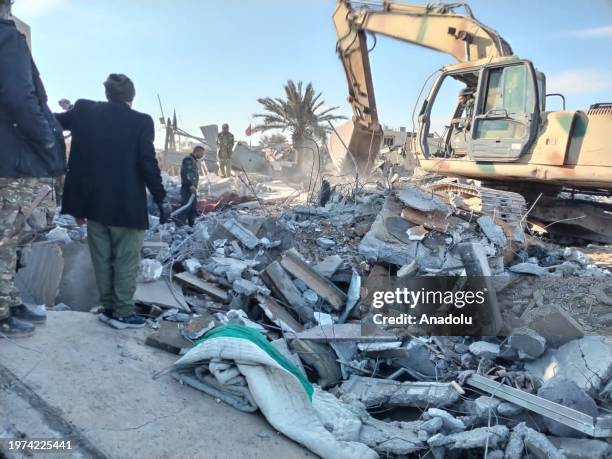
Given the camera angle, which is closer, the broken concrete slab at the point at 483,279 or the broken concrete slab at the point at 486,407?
the broken concrete slab at the point at 486,407

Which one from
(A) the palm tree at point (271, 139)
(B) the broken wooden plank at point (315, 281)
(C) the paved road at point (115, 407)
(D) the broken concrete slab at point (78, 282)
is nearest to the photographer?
(C) the paved road at point (115, 407)

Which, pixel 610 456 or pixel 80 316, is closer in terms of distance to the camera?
pixel 610 456

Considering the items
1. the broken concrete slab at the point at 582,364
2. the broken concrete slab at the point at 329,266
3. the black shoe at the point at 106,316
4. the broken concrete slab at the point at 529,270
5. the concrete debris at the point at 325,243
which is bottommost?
the broken concrete slab at the point at 582,364

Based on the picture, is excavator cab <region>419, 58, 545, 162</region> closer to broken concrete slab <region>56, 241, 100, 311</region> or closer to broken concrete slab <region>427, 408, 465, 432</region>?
broken concrete slab <region>427, 408, 465, 432</region>

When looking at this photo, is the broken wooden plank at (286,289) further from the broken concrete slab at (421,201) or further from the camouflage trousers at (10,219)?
the camouflage trousers at (10,219)

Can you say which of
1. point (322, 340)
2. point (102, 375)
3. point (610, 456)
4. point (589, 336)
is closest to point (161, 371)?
point (102, 375)

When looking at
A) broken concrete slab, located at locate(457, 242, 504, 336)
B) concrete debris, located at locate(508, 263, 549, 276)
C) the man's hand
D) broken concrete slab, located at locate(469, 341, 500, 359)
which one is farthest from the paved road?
concrete debris, located at locate(508, 263, 549, 276)

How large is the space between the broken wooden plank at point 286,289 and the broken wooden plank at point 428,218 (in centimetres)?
203

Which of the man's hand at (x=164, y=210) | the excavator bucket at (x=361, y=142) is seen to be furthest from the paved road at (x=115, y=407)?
the excavator bucket at (x=361, y=142)

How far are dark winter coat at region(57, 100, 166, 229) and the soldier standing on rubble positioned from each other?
0.86 ft

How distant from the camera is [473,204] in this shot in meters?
6.14

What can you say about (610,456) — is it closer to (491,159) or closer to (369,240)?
(369,240)

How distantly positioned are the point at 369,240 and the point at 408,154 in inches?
372

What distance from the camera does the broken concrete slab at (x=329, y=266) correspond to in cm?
481
